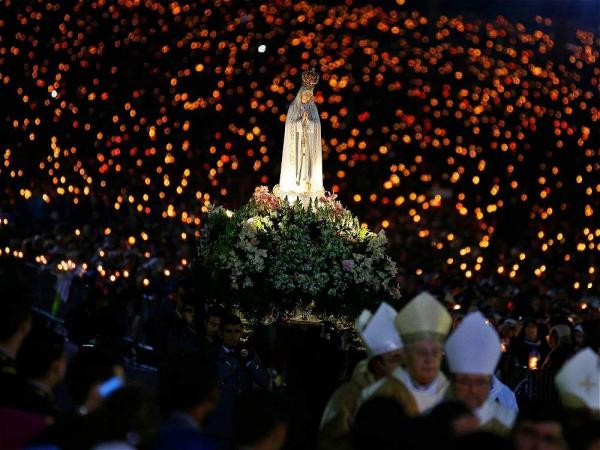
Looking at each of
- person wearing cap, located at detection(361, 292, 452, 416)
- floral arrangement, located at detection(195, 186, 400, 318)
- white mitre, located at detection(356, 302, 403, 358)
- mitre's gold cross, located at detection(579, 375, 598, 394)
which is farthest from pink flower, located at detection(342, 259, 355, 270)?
mitre's gold cross, located at detection(579, 375, 598, 394)

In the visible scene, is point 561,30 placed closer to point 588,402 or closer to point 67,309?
point 67,309

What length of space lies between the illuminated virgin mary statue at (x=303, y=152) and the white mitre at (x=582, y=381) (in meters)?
7.23

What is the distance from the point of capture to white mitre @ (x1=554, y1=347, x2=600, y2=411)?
8406 mm

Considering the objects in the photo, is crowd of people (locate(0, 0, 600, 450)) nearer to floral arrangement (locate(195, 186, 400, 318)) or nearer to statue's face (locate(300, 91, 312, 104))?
→ floral arrangement (locate(195, 186, 400, 318))

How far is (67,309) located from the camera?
67.1 ft

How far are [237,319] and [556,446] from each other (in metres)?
6.33

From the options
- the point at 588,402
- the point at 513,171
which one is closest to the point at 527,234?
the point at 513,171

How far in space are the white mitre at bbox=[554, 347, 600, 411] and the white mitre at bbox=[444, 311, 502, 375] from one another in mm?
451

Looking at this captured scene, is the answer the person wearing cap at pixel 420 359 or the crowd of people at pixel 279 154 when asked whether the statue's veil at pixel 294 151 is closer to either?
the crowd of people at pixel 279 154

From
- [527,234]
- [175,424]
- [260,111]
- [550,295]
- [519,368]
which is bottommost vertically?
[175,424]

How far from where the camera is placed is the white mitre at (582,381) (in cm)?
841

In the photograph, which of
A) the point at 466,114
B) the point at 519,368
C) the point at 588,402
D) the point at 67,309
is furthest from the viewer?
the point at 466,114

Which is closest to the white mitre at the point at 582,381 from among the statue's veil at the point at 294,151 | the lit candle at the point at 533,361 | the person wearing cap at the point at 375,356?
the person wearing cap at the point at 375,356

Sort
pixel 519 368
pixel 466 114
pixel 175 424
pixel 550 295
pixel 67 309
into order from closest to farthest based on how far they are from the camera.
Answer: pixel 175 424, pixel 519 368, pixel 67 309, pixel 550 295, pixel 466 114
